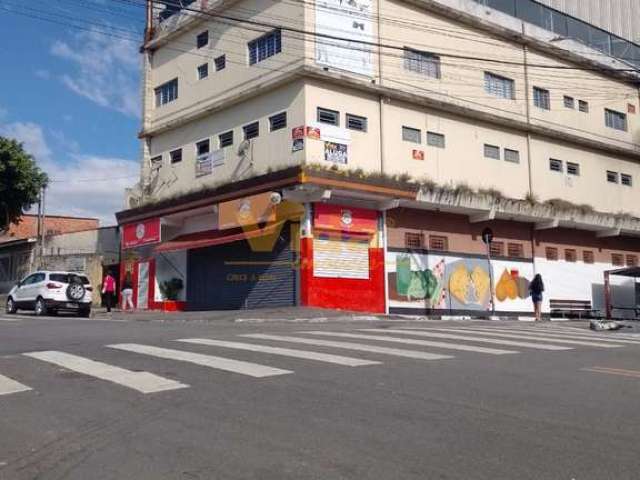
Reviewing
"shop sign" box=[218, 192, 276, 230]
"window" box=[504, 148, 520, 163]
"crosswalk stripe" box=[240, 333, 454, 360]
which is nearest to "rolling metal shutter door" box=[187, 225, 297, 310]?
"shop sign" box=[218, 192, 276, 230]

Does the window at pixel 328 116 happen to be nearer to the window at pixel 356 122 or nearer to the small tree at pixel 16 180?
the window at pixel 356 122

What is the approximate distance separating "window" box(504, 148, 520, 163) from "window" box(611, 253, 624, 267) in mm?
8599

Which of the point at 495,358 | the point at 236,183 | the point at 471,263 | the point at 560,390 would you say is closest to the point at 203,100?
the point at 236,183

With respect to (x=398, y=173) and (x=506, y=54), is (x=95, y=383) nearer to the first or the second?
(x=398, y=173)

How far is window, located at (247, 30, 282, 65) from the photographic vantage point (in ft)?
84.1

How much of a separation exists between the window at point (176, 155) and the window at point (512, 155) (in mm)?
14100

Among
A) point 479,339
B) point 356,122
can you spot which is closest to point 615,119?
point 356,122

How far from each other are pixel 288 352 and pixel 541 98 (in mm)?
25667

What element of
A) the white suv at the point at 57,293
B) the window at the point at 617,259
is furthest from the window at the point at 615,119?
the white suv at the point at 57,293

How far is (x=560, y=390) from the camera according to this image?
306 inches

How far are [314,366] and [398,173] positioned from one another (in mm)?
17629

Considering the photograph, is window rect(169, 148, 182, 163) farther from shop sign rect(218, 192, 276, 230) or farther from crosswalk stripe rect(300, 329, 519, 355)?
crosswalk stripe rect(300, 329, 519, 355)

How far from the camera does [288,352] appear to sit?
35.0 feet

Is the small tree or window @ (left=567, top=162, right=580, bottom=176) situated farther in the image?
the small tree
